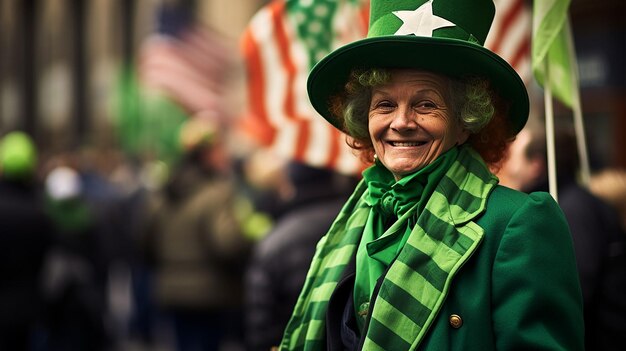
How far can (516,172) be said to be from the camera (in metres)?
4.79

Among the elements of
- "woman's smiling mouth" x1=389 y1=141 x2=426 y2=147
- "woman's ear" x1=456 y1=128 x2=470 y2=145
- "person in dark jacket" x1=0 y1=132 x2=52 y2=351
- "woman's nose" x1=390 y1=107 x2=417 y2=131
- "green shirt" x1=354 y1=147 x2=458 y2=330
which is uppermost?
"woman's nose" x1=390 y1=107 x2=417 y2=131

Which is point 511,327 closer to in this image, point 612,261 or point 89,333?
point 612,261

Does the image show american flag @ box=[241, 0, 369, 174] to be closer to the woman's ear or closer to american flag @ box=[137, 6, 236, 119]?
the woman's ear

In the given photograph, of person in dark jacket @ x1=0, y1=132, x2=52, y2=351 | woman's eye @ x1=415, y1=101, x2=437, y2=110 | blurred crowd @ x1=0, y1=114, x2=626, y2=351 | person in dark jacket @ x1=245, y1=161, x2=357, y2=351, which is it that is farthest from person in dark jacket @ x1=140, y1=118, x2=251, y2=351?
woman's eye @ x1=415, y1=101, x2=437, y2=110

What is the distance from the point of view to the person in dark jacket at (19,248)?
675 centimetres

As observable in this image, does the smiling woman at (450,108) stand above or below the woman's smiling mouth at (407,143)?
above

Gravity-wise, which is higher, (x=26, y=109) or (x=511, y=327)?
(x=511, y=327)

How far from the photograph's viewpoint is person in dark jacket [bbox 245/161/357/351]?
448cm

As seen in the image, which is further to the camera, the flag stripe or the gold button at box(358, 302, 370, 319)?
the flag stripe

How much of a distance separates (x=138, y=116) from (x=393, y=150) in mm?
18493

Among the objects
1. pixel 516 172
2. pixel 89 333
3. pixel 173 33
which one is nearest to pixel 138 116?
pixel 173 33

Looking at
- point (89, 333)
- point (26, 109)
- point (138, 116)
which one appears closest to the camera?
point (89, 333)

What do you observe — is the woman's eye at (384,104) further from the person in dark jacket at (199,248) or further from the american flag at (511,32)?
the person in dark jacket at (199,248)

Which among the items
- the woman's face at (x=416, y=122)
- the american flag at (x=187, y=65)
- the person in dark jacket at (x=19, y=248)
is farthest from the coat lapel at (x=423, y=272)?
the american flag at (x=187, y=65)
